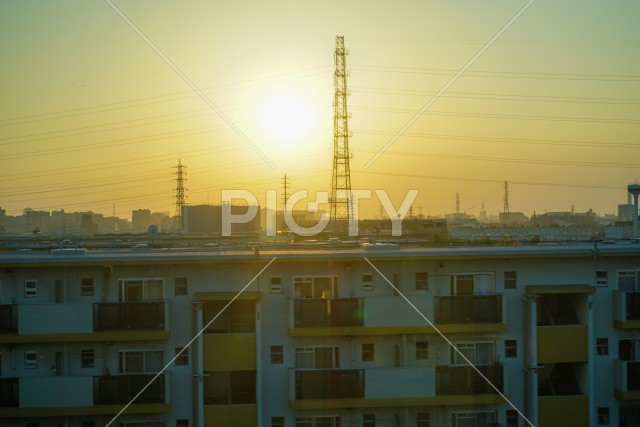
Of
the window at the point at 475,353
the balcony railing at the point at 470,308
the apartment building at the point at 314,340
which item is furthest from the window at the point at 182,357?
the window at the point at 475,353

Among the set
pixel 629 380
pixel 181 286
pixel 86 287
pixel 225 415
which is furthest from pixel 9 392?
pixel 629 380

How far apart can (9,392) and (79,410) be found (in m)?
0.82

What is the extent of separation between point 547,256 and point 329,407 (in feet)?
10.8

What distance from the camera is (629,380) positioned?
7.89 meters

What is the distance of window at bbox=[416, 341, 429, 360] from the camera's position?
7.90 metres

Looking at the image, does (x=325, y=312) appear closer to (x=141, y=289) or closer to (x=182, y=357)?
(x=182, y=357)

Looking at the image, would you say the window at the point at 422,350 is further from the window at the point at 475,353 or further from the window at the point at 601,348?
the window at the point at 601,348

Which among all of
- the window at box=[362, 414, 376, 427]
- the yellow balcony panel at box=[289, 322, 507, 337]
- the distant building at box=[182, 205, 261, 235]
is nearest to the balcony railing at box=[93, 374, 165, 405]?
the yellow balcony panel at box=[289, 322, 507, 337]

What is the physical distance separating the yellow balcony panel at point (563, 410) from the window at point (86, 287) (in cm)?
560

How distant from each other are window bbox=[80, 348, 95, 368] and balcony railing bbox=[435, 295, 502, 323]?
4.18 m

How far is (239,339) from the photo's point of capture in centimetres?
771

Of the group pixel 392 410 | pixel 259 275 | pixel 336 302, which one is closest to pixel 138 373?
pixel 259 275

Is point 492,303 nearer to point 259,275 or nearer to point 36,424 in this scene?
point 259,275

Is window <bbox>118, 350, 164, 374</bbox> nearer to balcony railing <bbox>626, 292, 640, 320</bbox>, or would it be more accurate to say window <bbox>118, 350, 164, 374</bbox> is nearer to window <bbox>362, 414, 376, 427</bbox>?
window <bbox>362, 414, 376, 427</bbox>
